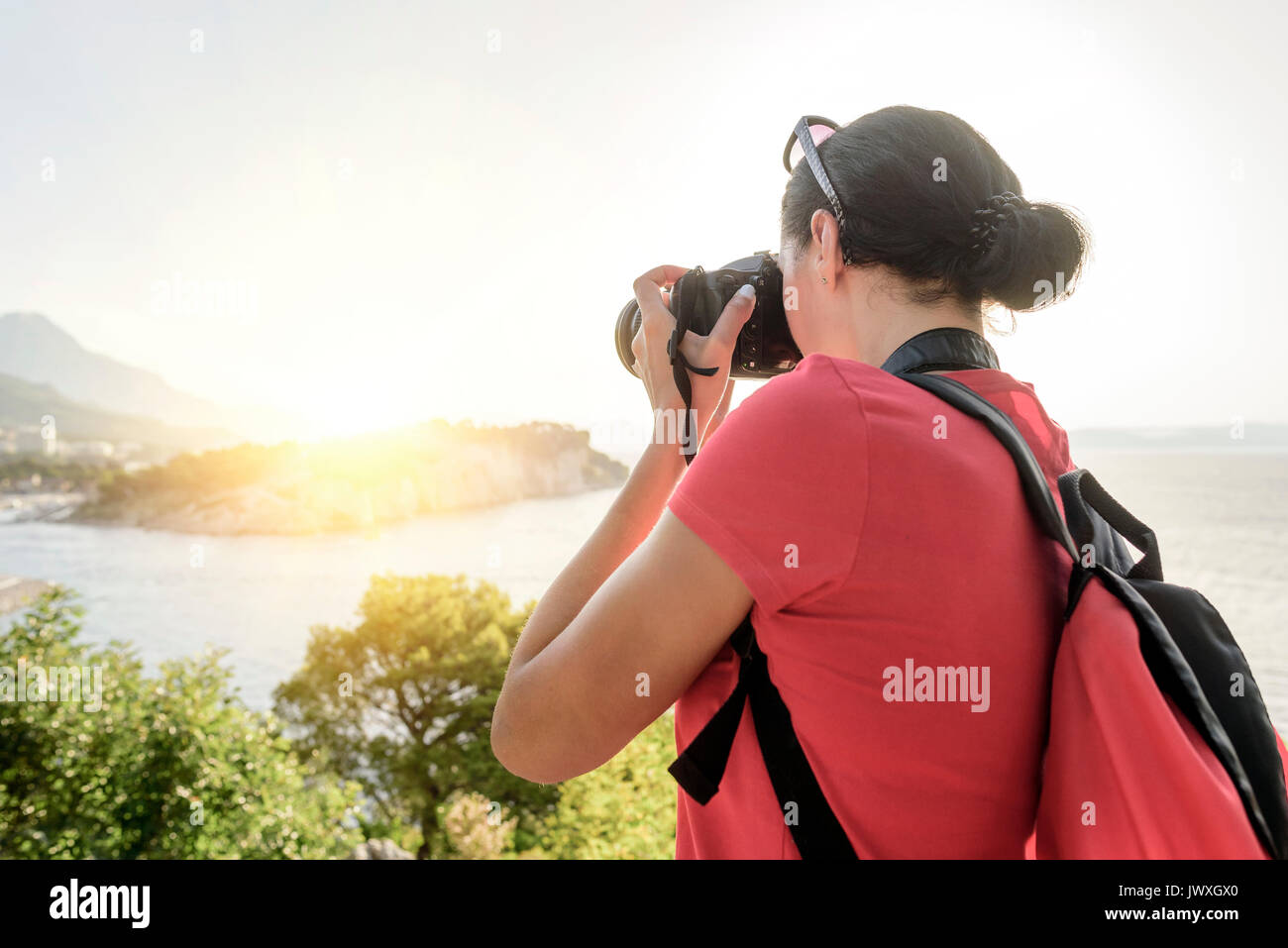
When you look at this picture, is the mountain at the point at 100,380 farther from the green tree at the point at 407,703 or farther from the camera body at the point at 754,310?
the camera body at the point at 754,310

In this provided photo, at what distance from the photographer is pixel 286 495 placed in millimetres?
13844

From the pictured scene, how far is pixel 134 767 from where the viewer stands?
12.4ft

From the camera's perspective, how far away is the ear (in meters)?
0.77

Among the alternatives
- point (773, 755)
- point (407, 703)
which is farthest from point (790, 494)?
point (407, 703)

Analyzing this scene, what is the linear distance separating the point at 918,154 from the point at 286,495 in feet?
48.1

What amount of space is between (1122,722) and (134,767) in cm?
443

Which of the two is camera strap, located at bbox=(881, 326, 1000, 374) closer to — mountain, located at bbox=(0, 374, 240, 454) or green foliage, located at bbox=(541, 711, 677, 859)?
green foliage, located at bbox=(541, 711, 677, 859)

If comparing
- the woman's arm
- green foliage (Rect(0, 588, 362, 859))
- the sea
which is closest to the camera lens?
the woman's arm

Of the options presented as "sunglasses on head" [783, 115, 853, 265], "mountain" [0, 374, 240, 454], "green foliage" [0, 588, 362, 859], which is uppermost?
"mountain" [0, 374, 240, 454]

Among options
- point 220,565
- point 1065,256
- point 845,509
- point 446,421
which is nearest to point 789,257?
point 1065,256

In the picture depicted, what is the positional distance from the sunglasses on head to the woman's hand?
152mm

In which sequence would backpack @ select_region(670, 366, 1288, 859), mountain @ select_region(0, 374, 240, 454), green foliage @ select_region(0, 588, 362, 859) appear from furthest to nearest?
mountain @ select_region(0, 374, 240, 454), green foliage @ select_region(0, 588, 362, 859), backpack @ select_region(670, 366, 1288, 859)

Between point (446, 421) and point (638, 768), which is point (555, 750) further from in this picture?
point (446, 421)

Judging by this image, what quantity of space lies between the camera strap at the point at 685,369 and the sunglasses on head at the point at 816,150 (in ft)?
0.60
